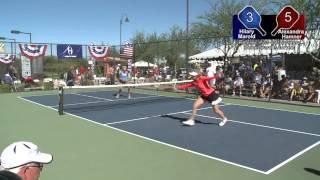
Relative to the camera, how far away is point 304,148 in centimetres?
817

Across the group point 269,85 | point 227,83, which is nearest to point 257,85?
point 269,85

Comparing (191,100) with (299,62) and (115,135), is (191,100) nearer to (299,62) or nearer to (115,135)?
(115,135)

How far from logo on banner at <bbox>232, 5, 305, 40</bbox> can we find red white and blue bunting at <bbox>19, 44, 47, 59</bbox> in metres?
11.4

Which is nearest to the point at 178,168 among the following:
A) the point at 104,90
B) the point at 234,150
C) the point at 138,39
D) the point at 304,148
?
the point at 234,150

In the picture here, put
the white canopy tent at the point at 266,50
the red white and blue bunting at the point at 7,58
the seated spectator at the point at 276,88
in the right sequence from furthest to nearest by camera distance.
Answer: the red white and blue bunting at the point at 7,58 < the white canopy tent at the point at 266,50 < the seated spectator at the point at 276,88

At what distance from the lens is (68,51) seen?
79.5 feet

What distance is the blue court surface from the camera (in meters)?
7.64

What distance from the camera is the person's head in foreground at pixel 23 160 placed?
201 centimetres

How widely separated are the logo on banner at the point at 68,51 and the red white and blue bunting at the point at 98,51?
31.8 inches

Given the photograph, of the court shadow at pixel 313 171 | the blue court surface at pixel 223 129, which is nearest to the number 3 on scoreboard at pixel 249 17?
the blue court surface at pixel 223 129

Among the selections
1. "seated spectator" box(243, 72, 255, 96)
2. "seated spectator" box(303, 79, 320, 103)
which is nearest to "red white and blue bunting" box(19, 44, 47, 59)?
"seated spectator" box(243, 72, 255, 96)

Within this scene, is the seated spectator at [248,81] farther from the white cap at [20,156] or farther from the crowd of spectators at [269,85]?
the white cap at [20,156]

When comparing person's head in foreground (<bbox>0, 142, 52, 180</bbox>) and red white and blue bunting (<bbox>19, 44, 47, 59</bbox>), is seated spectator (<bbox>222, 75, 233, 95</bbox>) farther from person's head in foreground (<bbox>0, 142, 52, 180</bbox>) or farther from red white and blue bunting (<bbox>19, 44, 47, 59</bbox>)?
person's head in foreground (<bbox>0, 142, 52, 180</bbox>)

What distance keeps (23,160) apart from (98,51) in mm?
23820
